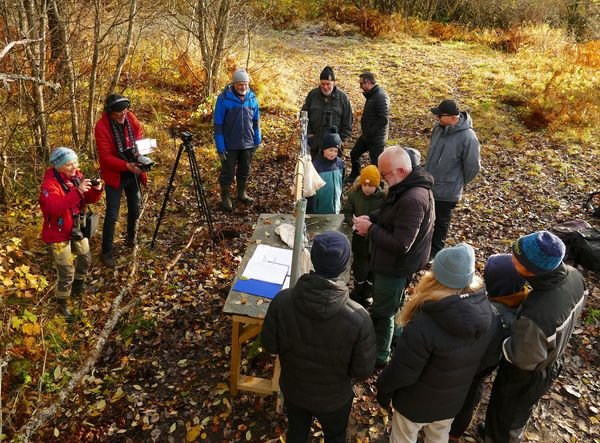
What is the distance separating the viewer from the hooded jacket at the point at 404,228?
12.0 ft

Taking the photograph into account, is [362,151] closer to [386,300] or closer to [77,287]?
[386,300]

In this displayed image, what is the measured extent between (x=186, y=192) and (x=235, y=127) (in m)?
1.77

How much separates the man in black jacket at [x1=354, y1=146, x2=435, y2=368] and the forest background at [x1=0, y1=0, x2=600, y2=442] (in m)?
0.87

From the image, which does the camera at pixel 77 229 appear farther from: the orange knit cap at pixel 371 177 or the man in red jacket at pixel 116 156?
the orange knit cap at pixel 371 177

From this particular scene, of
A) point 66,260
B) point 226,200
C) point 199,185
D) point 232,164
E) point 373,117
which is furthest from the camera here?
point 373,117

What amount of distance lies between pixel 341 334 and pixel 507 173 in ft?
24.9

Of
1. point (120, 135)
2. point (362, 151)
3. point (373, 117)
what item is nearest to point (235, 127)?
point (120, 135)

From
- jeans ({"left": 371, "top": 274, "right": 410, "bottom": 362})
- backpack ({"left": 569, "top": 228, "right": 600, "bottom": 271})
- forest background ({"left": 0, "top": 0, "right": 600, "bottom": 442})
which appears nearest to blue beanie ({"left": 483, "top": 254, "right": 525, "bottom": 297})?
jeans ({"left": 371, "top": 274, "right": 410, "bottom": 362})

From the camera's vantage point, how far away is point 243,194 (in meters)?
7.39

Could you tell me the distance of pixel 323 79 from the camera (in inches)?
263

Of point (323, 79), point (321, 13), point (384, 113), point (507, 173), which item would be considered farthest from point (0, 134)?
point (321, 13)

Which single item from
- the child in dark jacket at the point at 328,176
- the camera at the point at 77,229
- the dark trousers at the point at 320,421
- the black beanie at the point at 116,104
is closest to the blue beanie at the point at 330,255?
the dark trousers at the point at 320,421

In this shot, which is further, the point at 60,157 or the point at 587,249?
the point at 587,249

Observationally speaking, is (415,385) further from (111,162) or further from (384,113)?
(384,113)
